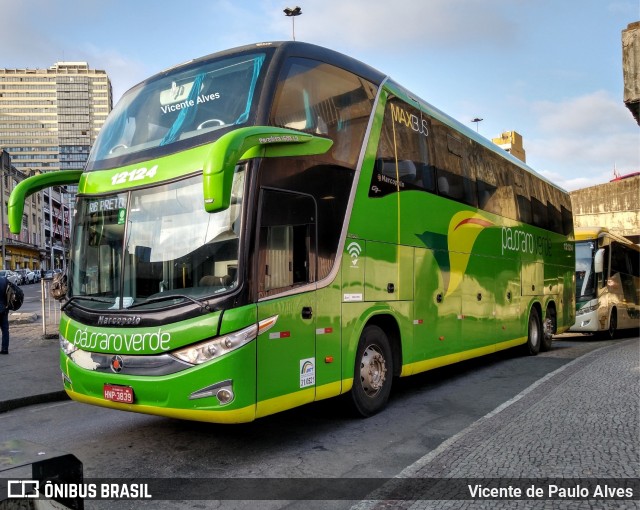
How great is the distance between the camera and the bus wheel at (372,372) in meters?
6.45

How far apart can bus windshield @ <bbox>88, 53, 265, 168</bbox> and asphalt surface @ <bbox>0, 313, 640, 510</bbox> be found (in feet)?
11.6

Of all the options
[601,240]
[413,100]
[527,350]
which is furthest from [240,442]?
[601,240]

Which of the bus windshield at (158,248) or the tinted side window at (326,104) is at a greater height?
the tinted side window at (326,104)

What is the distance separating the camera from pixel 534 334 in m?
12.8

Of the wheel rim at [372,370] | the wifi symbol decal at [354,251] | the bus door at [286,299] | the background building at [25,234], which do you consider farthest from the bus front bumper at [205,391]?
the background building at [25,234]

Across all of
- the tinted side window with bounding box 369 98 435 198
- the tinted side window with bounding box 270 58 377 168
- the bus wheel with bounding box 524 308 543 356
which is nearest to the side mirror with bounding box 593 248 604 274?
the bus wheel with bounding box 524 308 543 356

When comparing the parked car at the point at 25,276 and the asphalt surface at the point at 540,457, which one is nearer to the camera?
the asphalt surface at the point at 540,457

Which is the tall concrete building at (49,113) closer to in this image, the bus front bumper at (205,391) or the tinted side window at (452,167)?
the tinted side window at (452,167)

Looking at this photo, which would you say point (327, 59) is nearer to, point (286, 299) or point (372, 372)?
point (286, 299)

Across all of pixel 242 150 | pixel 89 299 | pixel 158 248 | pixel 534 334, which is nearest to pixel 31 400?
pixel 89 299

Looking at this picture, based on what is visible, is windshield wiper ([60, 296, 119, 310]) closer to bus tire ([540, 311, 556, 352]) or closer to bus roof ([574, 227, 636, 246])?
bus tire ([540, 311, 556, 352])

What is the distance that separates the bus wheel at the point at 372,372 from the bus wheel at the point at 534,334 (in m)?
6.66

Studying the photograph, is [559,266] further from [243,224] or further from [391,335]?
[243,224]

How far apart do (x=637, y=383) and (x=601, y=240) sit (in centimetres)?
1160
